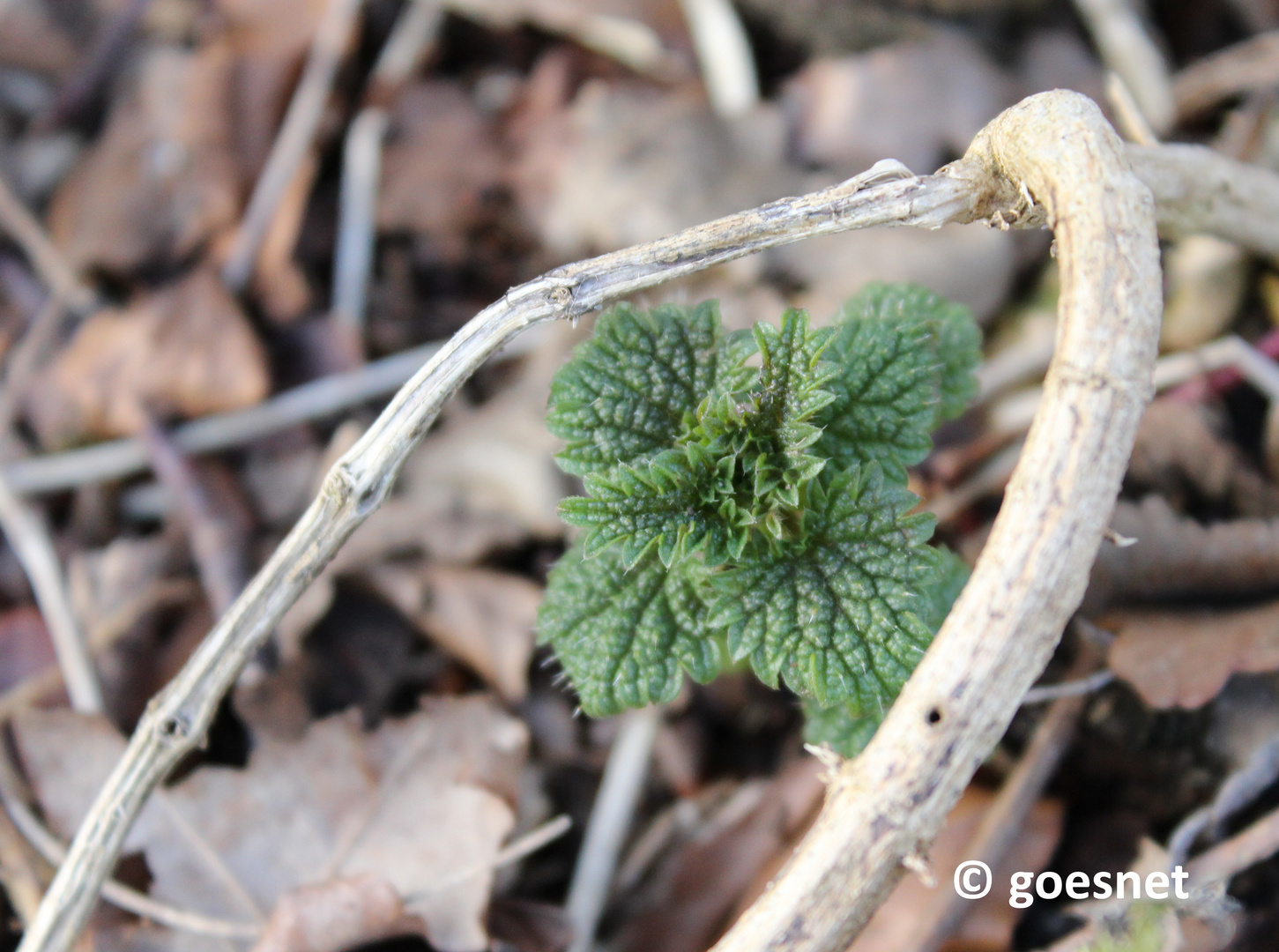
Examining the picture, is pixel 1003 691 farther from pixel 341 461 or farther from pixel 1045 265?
pixel 1045 265

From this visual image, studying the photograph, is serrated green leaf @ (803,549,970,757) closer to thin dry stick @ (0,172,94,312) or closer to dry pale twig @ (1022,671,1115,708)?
dry pale twig @ (1022,671,1115,708)

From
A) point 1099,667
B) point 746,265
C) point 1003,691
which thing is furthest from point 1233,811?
point 746,265

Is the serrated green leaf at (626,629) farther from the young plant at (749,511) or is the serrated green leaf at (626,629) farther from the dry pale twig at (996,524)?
the dry pale twig at (996,524)

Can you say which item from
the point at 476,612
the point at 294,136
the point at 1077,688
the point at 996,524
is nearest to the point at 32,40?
the point at 294,136

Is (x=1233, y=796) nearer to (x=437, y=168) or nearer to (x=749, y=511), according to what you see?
(x=749, y=511)

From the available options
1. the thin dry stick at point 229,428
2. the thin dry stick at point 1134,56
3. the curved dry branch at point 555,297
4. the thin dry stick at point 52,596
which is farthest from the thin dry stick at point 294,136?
the thin dry stick at point 1134,56

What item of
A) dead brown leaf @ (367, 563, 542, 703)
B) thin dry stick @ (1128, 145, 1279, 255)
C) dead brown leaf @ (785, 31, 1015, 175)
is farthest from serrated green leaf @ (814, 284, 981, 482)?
dead brown leaf @ (785, 31, 1015, 175)
